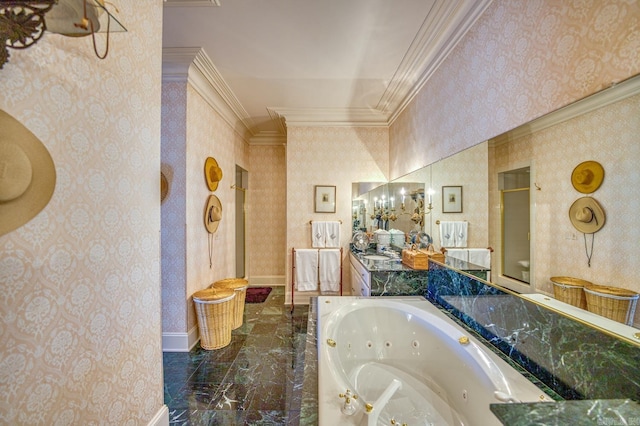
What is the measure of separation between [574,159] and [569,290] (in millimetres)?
544

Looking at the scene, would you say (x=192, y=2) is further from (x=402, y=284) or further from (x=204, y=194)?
(x=402, y=284)

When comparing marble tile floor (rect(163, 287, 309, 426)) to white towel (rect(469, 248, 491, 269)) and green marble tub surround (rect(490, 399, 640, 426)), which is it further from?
white towel (rect(469, 248, 491, 269))

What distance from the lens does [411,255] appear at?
238cm

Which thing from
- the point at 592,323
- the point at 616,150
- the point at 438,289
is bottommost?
the point at 438,289

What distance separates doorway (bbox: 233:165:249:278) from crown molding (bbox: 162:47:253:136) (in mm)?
1176

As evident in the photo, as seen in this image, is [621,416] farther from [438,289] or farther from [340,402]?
[438,289]

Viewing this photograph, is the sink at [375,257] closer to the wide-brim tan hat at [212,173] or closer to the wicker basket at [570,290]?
the wicker basket at [570,290]

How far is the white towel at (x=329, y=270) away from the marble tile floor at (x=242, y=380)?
2.49 feet

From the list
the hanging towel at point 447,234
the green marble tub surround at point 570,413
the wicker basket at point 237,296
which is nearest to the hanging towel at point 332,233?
the wicker basket at point 237,296

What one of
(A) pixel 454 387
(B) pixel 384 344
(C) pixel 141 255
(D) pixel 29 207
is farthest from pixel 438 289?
(D) pixel 29 207

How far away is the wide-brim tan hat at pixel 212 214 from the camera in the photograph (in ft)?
9.28

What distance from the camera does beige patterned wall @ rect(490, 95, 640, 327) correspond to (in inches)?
31.6

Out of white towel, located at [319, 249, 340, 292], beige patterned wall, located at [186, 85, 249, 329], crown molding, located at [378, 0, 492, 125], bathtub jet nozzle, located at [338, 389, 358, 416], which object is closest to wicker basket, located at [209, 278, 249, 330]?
beige patterned wall, located at [186, 85, 249, 329]

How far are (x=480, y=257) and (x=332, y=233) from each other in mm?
2189
